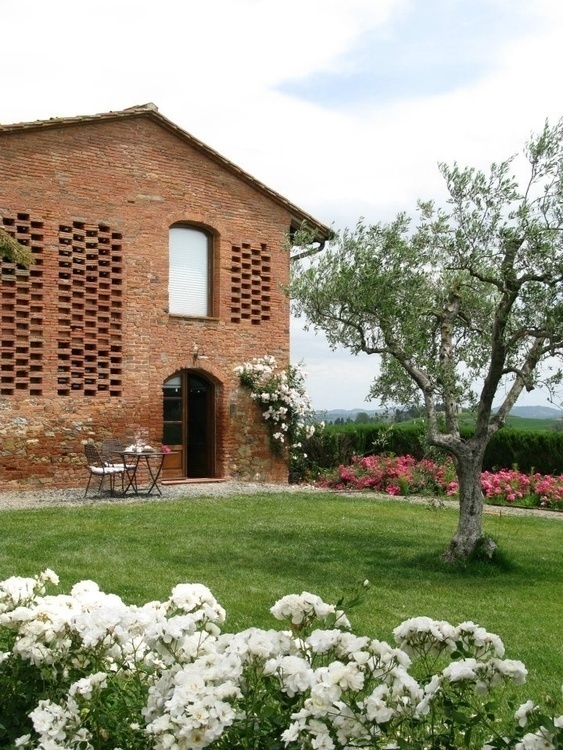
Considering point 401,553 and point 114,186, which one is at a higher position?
point 114,186

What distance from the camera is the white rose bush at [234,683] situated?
254 cm

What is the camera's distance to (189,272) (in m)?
17.4

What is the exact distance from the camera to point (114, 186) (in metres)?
16.4

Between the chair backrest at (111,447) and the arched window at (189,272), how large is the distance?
2865mm

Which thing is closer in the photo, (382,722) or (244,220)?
(382,722)

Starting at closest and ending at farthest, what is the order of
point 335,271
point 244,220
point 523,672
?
1. point 523,672
2. point 335,271
3. point 244,220

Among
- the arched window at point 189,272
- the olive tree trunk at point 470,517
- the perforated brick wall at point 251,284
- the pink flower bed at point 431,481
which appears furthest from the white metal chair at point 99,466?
the olive tree trunk at point 470,517

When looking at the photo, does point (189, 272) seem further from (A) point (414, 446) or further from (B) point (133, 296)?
(A) point (414, 446)

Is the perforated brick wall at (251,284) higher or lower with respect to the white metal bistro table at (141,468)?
higher

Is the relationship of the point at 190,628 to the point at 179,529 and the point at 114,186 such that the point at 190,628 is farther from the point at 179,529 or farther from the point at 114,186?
the point at 114,186

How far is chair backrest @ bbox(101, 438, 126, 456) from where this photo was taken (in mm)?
15703

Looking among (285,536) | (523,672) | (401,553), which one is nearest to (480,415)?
(401,553)

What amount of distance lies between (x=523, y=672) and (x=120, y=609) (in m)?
1.45

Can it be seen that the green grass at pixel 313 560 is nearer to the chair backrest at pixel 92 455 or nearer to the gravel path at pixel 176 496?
Answer: the gravel path at pixel 176 496
